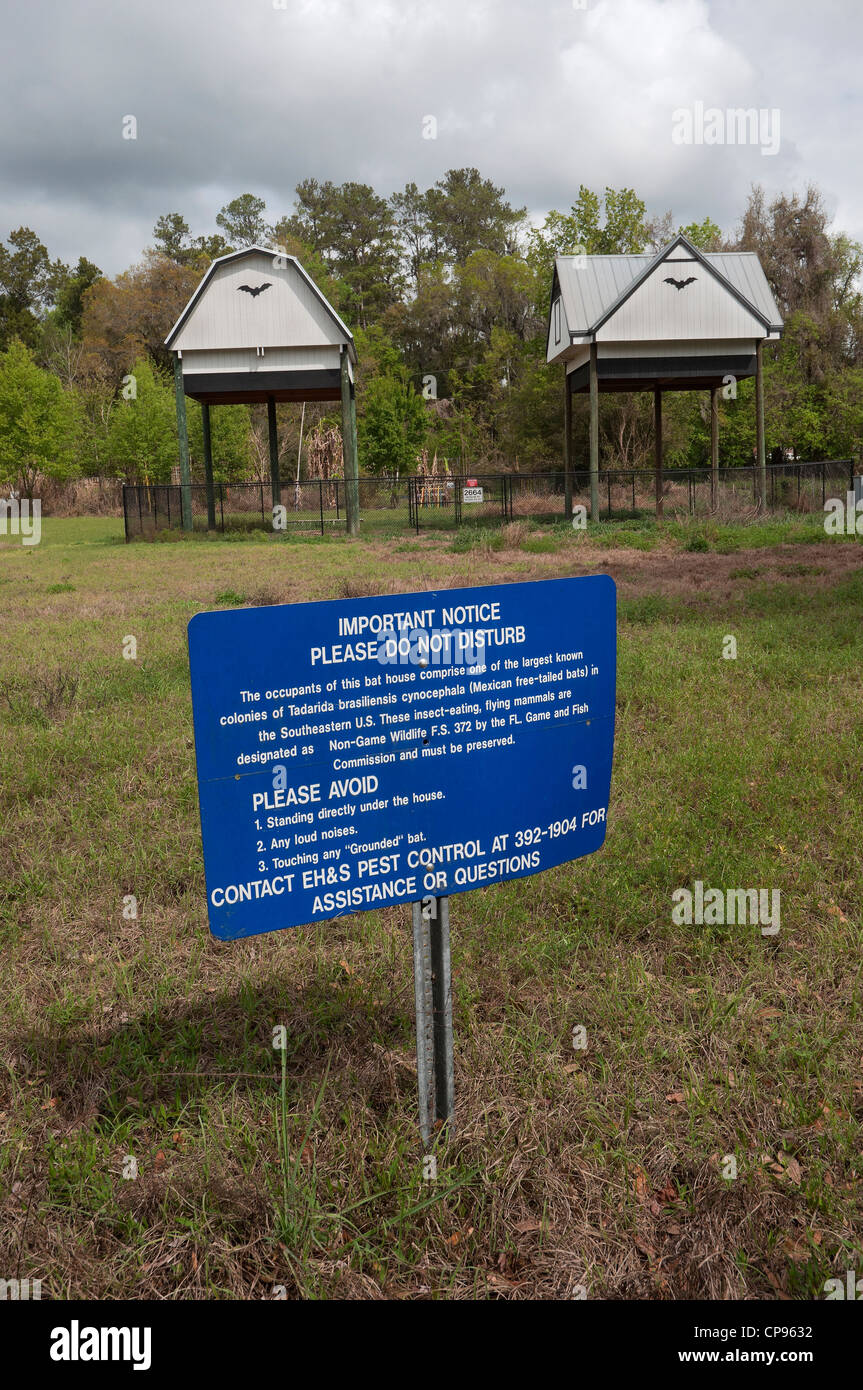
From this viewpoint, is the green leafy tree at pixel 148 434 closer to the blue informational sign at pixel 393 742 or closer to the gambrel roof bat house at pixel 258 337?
the gambrel roof bat house at pixel 258 337

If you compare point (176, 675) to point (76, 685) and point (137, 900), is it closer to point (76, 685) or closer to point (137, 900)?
point (76, 685)

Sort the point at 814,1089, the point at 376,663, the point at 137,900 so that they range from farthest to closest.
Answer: the point at 137,900
the point at 814,1089
the point at 376,663

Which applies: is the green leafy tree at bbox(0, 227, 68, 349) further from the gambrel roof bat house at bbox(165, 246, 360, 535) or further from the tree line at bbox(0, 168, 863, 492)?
the gambrel roof bat house at bbox(165, 246, 360, 535)

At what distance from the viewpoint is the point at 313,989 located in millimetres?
4391

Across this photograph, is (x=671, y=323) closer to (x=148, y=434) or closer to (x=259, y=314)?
(x=259, y=314)

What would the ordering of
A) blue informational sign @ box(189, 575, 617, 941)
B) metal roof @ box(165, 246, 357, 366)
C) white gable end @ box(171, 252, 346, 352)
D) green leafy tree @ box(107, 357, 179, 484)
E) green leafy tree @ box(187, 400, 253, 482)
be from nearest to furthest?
blue informational sign @ box(189, 575, 617, 941), metal roof @ box(165, 246, 357, 366), white gable end @ box(171, 252, 346, 352), green leafy tree @ box(107, 357, 179, 484), green leafy tree @ box(187, 400, 253, 482)

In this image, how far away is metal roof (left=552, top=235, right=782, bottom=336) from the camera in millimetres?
29000

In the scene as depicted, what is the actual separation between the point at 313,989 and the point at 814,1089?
2009 mm

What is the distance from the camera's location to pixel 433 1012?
333 cm

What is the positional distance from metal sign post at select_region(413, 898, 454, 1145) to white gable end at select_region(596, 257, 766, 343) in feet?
92.5

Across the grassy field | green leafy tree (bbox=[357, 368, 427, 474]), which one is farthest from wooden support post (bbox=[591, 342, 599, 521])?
the grassy field

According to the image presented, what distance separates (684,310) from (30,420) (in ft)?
95.8

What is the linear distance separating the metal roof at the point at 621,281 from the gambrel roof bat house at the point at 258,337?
685cm
